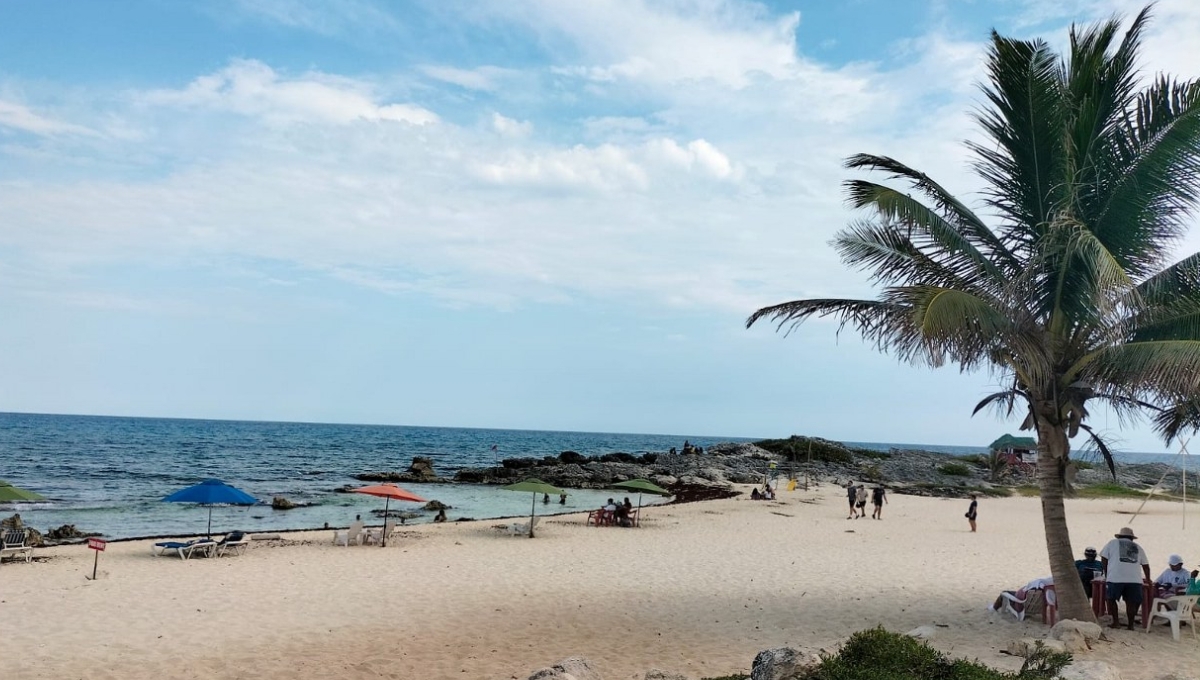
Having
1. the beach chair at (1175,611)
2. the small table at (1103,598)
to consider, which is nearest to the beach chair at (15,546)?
the small table at (1103,598)

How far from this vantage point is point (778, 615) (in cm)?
1210

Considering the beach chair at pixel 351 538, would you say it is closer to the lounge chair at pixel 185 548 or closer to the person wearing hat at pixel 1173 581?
the lounge chair at pixel 185 548

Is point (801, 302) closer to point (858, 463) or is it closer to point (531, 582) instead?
point (531, 582)

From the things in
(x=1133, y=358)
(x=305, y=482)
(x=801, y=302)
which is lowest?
(x=305, y=482)

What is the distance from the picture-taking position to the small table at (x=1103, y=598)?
10781mm

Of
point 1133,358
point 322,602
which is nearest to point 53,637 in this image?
point 322,602

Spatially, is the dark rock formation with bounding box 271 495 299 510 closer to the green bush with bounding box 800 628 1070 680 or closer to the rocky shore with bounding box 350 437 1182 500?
the rocky shore with bounding box 350 437 1182 500

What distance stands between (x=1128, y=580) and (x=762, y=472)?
A: 4224 centimetres

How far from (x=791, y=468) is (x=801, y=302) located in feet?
144

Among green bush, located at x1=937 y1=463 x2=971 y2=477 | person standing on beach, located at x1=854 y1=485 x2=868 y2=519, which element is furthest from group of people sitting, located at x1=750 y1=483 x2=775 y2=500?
green bush, located at x1=937 y1=463 x2=971 y2=477

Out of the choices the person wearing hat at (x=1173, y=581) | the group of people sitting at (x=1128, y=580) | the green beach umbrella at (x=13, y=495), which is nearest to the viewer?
the group of people sitting at (x=1128, y=580)

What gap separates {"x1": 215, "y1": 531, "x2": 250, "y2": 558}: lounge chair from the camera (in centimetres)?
1725

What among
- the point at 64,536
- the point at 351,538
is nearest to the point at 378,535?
the point at 351,538

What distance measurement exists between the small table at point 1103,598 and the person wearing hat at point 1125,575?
46 millimetres
